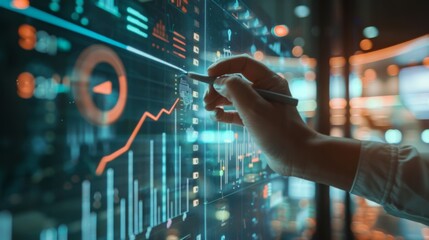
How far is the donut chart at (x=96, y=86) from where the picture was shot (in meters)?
0.39

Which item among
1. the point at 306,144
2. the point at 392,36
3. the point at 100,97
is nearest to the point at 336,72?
the point at 392,36

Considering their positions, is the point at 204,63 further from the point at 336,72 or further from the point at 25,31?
the point at 336,72

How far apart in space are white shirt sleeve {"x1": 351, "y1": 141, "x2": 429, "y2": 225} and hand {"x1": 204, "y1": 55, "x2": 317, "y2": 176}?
0.12m

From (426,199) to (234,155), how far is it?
445 millimetres

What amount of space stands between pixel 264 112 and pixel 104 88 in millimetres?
→ 303

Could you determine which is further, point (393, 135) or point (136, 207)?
point (393, 135)

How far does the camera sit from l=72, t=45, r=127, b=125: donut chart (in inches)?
15.3

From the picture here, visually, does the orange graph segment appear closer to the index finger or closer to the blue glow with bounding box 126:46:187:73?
the blue glow with bounding box 126:46:187:73

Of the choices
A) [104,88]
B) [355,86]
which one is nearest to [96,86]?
[104,88]

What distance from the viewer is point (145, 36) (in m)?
0.50

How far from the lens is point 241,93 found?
1.88 feet

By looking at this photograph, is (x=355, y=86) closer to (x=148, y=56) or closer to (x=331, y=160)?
(x=331, y=160)

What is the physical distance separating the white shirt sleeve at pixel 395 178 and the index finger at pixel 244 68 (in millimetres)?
269

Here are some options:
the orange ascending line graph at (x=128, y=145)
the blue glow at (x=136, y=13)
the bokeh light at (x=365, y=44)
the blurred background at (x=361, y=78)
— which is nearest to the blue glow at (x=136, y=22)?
the blue glow at (x=136, y=13)
